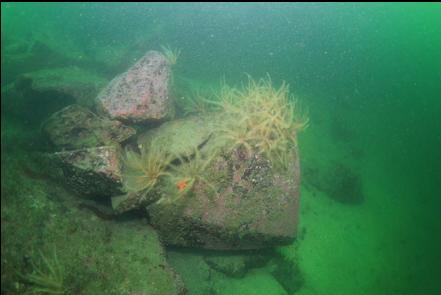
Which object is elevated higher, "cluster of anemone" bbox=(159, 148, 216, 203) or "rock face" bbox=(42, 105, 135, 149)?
"rock face" bbox=(42, 105, 135, 149)

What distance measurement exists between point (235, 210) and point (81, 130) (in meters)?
3.19

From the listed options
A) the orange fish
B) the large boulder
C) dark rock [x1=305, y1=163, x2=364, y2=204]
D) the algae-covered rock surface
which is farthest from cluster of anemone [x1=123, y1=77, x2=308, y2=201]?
dark rock [x1=305, y1=163, x2=364, y2=204]

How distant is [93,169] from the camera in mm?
4727

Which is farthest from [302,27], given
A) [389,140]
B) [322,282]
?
[322,282]

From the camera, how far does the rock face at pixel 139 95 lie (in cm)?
606

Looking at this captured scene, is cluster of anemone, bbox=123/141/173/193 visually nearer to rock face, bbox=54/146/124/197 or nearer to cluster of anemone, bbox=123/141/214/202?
cluster of anemone, bbox=123/141/214/202

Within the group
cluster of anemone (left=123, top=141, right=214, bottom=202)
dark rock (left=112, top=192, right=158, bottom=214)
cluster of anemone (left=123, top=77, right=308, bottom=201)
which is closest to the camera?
dark rock (left=112, top=192, right=158, bottom=214)

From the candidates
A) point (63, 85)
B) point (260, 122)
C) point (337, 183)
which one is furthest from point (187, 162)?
point (337, 183)

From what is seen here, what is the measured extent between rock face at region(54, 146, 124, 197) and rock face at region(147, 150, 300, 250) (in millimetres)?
824

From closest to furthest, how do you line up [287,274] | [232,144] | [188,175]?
[188,175], [232,144], [287,274]

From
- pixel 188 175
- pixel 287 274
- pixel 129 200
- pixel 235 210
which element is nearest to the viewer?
pixel 129 200

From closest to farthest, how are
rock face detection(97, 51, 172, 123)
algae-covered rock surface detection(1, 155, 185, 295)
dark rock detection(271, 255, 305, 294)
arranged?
algae-covered rock surface detection(1, 155, 185, 295) → rock face detection(97, 51, 172, 123) → dark rock detection(271, 255, 305, 294)

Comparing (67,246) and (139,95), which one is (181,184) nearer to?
(67,246)

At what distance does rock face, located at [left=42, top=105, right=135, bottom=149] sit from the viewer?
207 inches
